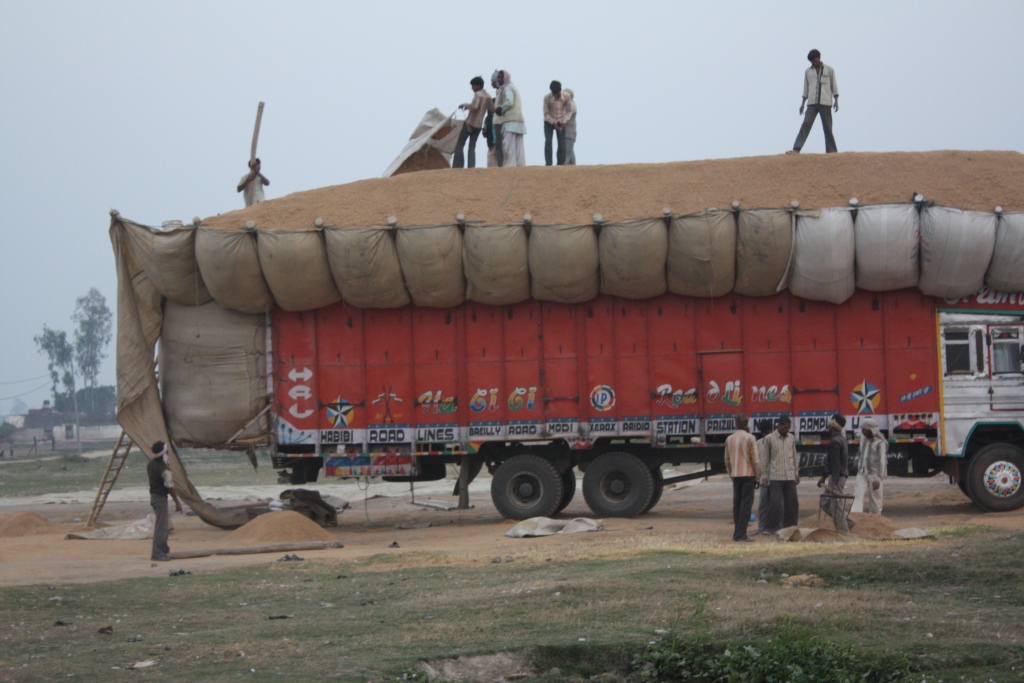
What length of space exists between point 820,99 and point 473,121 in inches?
220

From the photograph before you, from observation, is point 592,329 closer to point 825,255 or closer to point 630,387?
point 630,387

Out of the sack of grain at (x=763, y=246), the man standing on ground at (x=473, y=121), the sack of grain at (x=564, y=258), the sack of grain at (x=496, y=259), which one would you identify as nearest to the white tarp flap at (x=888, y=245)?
the sack of grain at (x=763, y=246)

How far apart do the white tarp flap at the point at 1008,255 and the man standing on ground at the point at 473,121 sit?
822 centimetres

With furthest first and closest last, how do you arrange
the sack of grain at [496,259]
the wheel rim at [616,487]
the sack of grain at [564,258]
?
the wheel rim at [616,487] < the sack of grain at [496,259] < the sack of grain at [564,258]

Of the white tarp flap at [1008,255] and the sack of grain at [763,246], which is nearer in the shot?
the white tarp flap at [1008,255]

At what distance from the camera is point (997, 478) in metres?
13.9

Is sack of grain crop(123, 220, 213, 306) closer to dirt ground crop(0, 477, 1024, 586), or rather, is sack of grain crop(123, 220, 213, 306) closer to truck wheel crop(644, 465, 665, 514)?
dirt ground crop(0, 477, 1024, 586)

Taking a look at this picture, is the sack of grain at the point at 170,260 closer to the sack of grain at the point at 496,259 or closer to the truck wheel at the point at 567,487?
the sack of grain at the point at 496,259

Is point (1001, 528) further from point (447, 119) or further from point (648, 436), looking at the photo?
point (447, 119)

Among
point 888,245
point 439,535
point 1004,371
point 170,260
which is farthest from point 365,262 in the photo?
point 1004,371

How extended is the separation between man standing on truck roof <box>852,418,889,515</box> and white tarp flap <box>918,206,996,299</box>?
2.10m

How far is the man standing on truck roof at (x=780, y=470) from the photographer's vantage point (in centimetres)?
1209

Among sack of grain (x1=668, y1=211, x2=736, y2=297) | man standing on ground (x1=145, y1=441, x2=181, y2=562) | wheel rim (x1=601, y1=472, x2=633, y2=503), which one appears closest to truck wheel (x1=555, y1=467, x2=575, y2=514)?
wheel rim (x1=601, y1=472, x2=633, y2=503)

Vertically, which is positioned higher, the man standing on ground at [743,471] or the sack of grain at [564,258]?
the sack of grain at [564,258]
